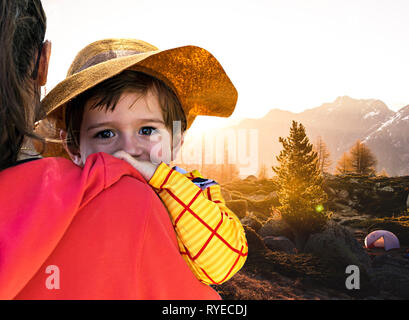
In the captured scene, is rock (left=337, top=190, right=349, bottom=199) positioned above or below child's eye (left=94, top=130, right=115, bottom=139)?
above

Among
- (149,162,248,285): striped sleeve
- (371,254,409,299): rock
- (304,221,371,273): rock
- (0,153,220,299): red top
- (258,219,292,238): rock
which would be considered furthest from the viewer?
(258,219,292,238): rock

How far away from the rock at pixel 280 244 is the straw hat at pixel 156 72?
14872 millimetres

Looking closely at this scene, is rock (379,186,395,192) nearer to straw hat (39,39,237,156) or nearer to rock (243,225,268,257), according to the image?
rock (243,225,268,257)

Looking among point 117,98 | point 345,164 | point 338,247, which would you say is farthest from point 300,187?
point 345,164

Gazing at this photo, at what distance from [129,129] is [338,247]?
629 inches

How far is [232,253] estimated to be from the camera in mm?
1788

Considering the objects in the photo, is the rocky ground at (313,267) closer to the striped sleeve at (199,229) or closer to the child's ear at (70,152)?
the child's ear at (70,152)

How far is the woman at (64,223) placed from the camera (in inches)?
37.9

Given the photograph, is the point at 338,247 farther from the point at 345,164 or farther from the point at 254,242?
the point at 345,164

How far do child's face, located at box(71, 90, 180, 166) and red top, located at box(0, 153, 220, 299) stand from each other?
1.03 metres

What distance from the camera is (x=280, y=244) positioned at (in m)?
17.2

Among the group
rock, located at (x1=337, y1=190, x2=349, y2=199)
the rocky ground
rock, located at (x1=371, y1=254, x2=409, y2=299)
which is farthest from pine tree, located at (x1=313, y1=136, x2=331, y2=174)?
rock, located at (x1=371, y1=254, x2=409, y2=299)

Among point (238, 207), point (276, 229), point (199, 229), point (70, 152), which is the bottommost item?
point (276, 229)

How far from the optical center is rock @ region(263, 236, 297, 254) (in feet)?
55.3
